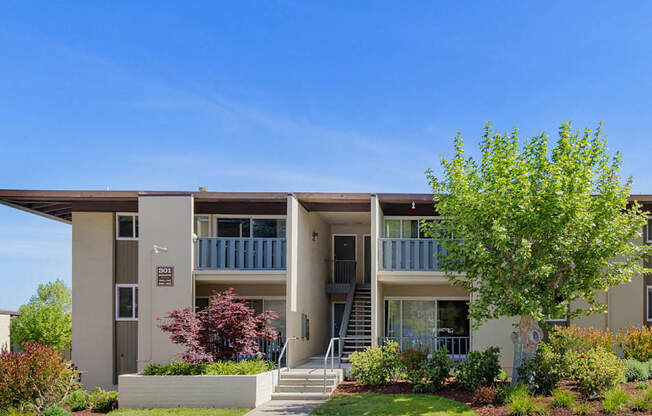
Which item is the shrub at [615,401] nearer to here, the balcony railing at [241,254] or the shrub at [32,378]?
the balcony railing at [241,254]

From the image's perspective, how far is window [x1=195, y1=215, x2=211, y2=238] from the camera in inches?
837

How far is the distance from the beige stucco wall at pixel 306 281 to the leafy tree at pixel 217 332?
81.5 inches

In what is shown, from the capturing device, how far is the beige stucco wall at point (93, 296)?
21109mm

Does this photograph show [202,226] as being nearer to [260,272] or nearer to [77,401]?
[260,272]

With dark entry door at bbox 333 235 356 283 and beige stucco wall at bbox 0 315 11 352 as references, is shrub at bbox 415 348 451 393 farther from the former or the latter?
beige stucco wall at bbox 0 315 11 352

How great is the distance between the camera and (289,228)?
18875mm

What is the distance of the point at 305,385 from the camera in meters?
16.9

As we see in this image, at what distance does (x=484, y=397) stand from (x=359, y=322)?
907cm

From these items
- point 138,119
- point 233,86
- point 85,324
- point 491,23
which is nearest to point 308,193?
point 233,86

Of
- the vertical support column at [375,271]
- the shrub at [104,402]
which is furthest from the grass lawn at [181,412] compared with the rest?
the vertical support column at [375,271]

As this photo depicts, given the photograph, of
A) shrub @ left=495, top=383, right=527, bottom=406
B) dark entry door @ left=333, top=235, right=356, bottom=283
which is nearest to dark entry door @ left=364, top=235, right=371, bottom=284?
dark entry door @ left=333, top=235, right=356, bottom=283

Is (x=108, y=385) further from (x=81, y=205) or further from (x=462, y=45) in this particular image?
(x=462, y=45)

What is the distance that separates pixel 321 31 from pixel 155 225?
25.1ft

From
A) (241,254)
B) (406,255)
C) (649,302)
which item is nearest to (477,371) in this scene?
(406,255)
